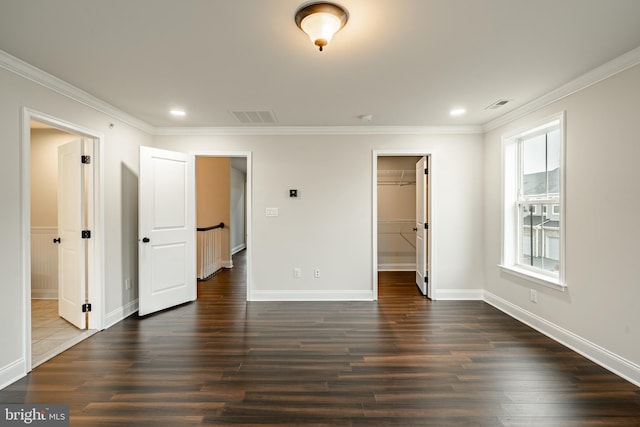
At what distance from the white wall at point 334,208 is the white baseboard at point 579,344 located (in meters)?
0.85

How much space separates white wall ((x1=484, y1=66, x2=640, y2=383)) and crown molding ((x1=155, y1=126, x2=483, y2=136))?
126 centimetres

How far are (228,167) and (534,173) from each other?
550cm

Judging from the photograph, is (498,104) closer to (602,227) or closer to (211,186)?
(602,227)

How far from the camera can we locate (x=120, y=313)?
12.3 ft

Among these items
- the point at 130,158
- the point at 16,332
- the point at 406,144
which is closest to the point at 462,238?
the point at 406,144

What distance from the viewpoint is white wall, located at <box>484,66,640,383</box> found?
2393mm

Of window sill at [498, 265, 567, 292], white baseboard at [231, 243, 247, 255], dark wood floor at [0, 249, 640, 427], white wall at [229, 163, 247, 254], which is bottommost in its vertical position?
dark wood floor at [0, 249, 640, 427]

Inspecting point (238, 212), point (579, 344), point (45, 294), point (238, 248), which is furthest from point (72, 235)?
point (238, 248)

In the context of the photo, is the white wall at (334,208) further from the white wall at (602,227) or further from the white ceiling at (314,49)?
the white wall at (602,227)

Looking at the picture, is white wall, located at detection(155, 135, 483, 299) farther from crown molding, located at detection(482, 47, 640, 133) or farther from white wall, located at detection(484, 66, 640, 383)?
white wall, located at detection(484, 66, 640, 383)

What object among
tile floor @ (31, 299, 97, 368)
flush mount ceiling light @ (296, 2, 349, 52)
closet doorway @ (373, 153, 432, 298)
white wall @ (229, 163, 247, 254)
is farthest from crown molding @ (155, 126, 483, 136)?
white wall @ (229, 163, 247, 254)

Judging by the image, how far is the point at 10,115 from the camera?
7.82ft

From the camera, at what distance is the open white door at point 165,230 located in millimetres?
3881

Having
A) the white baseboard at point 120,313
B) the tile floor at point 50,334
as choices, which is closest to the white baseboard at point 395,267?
the white baseboard at point 120,313
